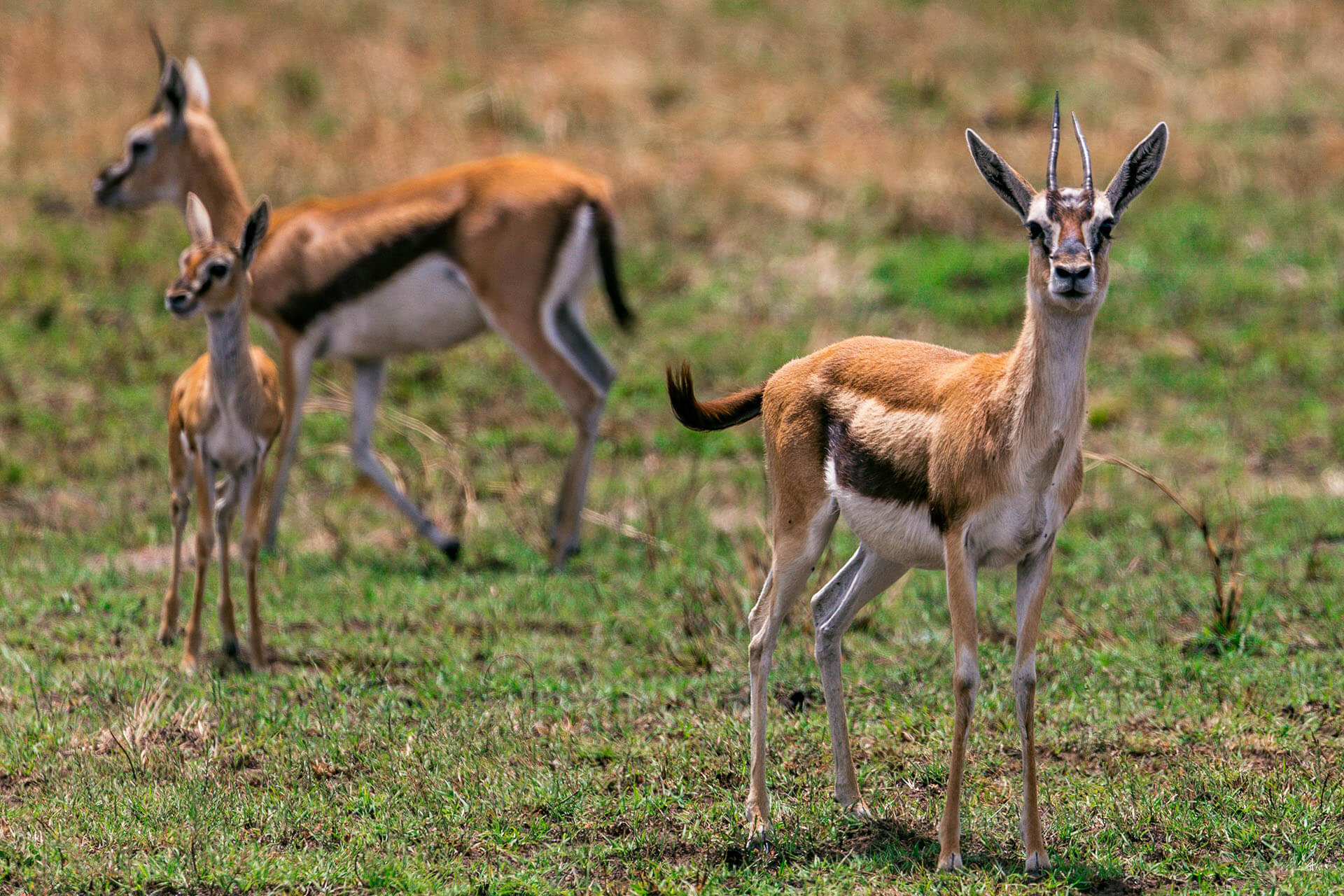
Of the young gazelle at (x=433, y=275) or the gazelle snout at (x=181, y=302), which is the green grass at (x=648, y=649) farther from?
the gazelle snout at (x=181, y=302)

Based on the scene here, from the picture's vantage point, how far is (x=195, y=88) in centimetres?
945

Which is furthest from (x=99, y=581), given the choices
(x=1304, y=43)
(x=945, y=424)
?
(x=1304, y=43)

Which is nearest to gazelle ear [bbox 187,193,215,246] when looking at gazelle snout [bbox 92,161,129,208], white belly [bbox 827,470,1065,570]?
gazelle snout [bbox 92,161,129,208]

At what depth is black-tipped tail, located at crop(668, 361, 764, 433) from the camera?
4.84 m

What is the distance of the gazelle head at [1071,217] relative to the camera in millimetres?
3941

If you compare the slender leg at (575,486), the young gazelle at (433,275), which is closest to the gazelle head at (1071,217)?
the slender leg at (575,486)

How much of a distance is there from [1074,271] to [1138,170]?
0.54m

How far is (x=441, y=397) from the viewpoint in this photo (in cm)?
1052

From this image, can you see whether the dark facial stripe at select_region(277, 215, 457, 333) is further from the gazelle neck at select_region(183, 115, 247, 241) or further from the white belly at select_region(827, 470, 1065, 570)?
the white belly at select_region(827, 470, 1065, 570)

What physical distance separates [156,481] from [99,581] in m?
1.99

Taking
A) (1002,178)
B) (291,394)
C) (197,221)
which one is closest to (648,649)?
(197,221)

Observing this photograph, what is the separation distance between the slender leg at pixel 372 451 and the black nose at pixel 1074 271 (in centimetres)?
461

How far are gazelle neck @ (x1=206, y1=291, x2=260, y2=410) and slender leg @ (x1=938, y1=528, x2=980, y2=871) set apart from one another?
323cm

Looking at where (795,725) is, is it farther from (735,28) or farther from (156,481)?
(735,28)
